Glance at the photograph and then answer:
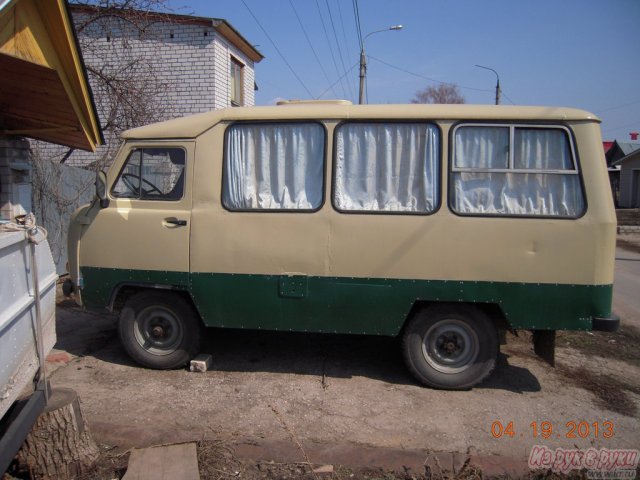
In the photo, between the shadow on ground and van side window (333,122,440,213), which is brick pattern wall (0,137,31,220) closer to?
the shadow on ground

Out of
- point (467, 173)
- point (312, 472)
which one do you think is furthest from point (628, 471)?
point (467, 173)

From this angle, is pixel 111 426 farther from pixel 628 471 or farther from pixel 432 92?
pixel 432 92

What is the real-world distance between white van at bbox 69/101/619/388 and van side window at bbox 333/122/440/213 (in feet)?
0.04

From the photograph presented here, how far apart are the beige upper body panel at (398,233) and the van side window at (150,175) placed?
167 millimetres

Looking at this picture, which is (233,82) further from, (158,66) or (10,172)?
(10,172)

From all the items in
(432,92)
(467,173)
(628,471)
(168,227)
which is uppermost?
(432,92)

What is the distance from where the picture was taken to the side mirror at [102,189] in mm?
4836

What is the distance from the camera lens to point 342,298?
4531 millimetres

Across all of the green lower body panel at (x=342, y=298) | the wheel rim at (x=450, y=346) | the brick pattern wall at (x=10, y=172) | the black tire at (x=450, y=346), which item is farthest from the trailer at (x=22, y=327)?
the brick pattern wall at (x=10, y=172)

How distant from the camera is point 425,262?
4406 millimetres

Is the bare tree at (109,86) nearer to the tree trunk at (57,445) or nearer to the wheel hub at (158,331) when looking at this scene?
the wheel hub at (158,331)

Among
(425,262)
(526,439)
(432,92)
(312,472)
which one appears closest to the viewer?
(312,472)

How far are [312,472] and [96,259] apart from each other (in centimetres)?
294

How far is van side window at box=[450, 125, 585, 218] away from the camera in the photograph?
4.33 metres
